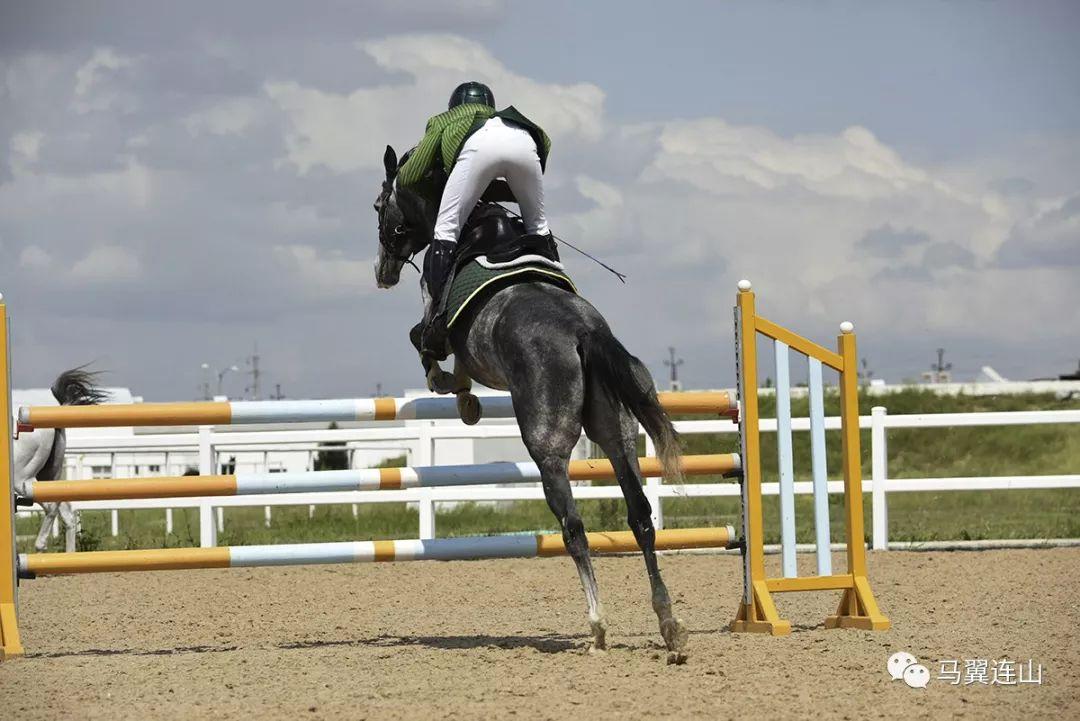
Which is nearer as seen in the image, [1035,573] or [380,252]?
[380,252]

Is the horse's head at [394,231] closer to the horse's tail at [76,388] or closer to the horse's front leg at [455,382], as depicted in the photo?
the horse's front leg at [455,382]

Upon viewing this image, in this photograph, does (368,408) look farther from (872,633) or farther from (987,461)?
(987,461)

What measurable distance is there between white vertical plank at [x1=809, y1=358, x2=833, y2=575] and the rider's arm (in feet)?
6.77

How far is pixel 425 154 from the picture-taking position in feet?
22.0

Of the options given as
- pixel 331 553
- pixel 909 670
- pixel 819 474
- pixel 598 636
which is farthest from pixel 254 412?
pixel 909 670

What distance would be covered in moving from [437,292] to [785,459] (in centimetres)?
180

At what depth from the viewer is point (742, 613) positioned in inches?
256

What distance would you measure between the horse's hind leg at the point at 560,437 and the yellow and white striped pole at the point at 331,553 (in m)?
0.55

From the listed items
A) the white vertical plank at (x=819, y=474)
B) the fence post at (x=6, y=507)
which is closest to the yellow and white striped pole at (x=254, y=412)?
the fence post at (x=6, y=507)

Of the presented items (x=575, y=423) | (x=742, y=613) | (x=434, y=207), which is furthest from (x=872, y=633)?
(x=434, y=207)

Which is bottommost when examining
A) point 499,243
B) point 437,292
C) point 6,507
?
point 6,507

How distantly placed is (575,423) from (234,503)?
6.21 metres

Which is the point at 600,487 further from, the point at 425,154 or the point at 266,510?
the point at 425,154

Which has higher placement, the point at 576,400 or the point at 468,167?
the point at 468,167
